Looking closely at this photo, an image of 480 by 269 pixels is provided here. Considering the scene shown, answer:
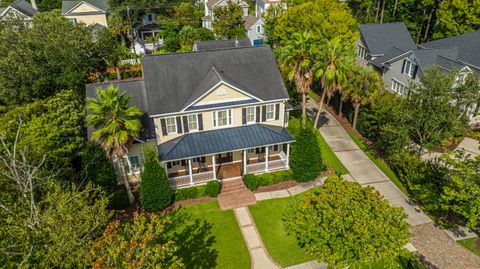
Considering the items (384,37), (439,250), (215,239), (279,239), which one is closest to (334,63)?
(279,239)

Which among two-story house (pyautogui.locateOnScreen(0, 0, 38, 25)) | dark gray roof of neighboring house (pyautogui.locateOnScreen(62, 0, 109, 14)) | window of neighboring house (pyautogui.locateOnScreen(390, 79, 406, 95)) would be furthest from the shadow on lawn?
two-story house (pyautogui.locateOnScreen(0, 0, 38, 25))

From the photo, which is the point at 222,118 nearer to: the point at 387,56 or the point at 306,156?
the point at 306,156

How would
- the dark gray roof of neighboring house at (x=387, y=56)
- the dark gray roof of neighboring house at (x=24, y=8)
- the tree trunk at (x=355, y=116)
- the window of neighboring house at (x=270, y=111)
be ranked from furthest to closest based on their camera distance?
1. the dark gray roof of neighboring house at (x=24, y=8)
2. the dark gray roof of neighboring house at (x=387, y=56)
3. the tree trunk at (x=355, y=116)
4. the window of neighboring house at (x=270, y=111)

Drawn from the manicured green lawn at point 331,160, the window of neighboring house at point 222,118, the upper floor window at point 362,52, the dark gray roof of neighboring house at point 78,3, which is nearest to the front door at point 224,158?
the window of neighboring house at point 222,118

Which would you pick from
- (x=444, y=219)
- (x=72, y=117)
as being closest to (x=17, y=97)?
(x=72, y=117)

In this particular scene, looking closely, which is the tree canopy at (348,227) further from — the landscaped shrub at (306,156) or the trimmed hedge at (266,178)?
the landscaped shrub at (306,156)

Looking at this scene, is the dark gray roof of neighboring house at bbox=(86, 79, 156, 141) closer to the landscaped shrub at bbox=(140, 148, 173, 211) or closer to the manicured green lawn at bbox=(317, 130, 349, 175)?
the landscaped shrub at bbox=(140, 148, 173, 211)

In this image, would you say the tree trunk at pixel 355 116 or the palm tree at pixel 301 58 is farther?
the tree trunk at pixel 355 116
